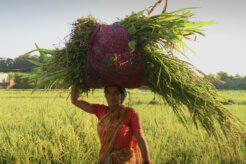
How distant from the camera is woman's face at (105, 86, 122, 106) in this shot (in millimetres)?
1706

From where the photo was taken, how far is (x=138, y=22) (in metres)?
1.67

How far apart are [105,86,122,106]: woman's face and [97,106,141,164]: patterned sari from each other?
0.24 feet

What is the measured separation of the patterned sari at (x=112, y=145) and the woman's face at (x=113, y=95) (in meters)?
0.07

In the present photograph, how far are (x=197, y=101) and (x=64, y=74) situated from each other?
3.69ft

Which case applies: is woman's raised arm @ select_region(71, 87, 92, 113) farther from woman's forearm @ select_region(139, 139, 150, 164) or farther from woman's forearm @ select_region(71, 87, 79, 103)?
woman's forearm @ select_region(139, 139, 150, 164)

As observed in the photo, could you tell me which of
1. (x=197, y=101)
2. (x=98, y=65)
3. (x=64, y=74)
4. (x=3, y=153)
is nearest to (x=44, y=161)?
(x=3, y=153)

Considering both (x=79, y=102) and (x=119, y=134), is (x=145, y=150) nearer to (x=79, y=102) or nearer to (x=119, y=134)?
(x=119, y=134)

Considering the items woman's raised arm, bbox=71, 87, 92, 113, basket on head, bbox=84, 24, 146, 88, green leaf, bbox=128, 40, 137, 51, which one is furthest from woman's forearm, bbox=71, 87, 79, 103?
green leaf, bbox=128, 40, 137, 51

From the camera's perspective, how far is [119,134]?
1.63 m

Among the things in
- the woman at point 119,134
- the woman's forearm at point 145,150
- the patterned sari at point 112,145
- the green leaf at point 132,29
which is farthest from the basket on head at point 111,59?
the woman's forearm at point 145,150

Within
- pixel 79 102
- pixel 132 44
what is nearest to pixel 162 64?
pixel 132 44

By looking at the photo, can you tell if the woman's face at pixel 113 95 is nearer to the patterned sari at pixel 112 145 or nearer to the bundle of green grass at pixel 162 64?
the patterned sari at pixel 112 145

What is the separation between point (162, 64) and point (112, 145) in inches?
29.9

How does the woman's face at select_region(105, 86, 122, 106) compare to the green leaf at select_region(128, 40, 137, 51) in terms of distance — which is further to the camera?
the woman's face at select_region(105, 86, 122, 106)
